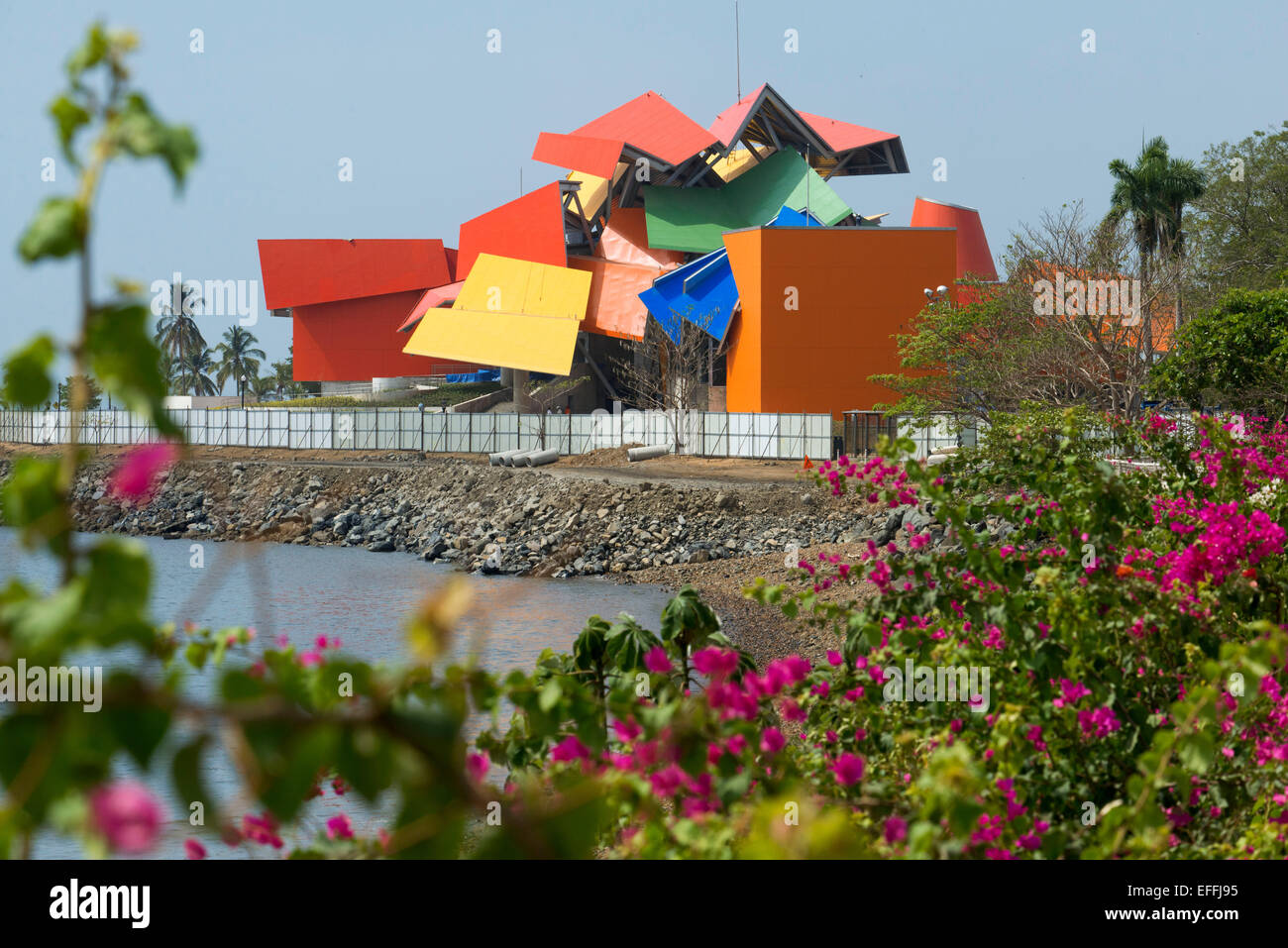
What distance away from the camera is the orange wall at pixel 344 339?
69.6m

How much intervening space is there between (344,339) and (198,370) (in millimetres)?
46915

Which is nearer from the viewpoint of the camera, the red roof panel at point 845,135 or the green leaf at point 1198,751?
the green leaf at point 1198,751

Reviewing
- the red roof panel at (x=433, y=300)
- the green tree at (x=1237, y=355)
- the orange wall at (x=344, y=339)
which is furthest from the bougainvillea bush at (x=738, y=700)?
the orange wall at (x=344, y=339)

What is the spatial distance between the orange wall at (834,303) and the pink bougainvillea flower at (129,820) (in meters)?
45.4

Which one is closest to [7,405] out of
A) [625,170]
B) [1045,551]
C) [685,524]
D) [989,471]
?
[1045,551]

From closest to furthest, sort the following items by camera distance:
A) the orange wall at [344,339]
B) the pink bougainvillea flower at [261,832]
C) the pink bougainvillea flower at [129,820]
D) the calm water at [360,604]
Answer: the pink bougainvillea flower at [129,820] → the pink bougainvillea flower at [261,832] → the calm water at [360,604] → the orange wall at [344,339]

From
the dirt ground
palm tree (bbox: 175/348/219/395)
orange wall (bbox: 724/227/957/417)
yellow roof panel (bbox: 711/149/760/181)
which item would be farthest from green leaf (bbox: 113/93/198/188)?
palm tree (bbox: 175/348/219/395)

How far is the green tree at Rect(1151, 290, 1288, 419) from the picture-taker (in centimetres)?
2259

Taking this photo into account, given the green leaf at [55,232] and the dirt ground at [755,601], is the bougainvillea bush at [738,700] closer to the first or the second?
the green leaf at [55,232]

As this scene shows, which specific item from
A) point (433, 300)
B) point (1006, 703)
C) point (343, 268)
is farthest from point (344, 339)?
point (1006, 703)

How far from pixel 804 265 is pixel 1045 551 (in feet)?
139

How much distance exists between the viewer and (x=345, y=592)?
28641mm

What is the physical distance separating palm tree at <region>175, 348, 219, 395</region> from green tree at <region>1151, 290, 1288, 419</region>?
87099 mm
